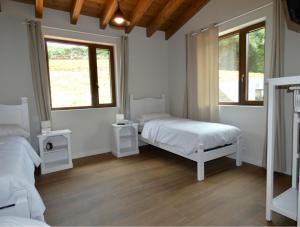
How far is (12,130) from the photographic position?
2.69 metres

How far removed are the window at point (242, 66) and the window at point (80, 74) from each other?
2.15m

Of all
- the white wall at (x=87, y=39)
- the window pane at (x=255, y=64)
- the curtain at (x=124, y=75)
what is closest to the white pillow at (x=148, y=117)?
the curtain at (x=124, y=75)

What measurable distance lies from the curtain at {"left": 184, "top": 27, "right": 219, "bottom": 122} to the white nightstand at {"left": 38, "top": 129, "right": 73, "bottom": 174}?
2.36m

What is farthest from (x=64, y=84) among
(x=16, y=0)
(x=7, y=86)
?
(x=16, y=0)

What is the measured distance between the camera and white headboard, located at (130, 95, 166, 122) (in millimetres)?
4143

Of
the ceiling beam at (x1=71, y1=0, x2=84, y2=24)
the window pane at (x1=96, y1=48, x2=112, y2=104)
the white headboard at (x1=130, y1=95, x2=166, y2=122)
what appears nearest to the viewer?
the ceiling beam at (x1=71, y1=0, x2=84, y2=24)

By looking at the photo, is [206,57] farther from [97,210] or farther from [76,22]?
[97,210]

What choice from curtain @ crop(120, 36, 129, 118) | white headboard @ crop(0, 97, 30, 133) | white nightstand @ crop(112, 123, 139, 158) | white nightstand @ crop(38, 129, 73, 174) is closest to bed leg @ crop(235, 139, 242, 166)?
white nightstand @ crop(112, 123, 139, 158)

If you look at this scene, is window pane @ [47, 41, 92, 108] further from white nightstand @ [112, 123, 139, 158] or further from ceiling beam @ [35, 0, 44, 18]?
white nightstand @ [112, 123, 139, 158]

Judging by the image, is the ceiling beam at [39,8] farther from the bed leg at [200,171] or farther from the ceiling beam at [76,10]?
the bed leg at [200,171]

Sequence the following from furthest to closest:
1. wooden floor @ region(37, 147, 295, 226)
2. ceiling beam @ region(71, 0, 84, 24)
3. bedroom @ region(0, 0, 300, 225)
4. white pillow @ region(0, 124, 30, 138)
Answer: ceiling beam @ region(71, 0, 84, 24) < white pillow @ region(0, 124, 30, 138) < bedroom @ region(0, 0, 300, 225) < wooden floor @ region(37, 147, 295, 226)

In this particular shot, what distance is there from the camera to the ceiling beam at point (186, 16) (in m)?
3.57

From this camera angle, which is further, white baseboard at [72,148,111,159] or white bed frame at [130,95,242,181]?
white baseboard at [72,148,111,159]

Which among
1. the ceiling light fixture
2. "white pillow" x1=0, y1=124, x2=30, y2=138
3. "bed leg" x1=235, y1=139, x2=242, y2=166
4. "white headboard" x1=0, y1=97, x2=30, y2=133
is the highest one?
the ceiling light fixture
